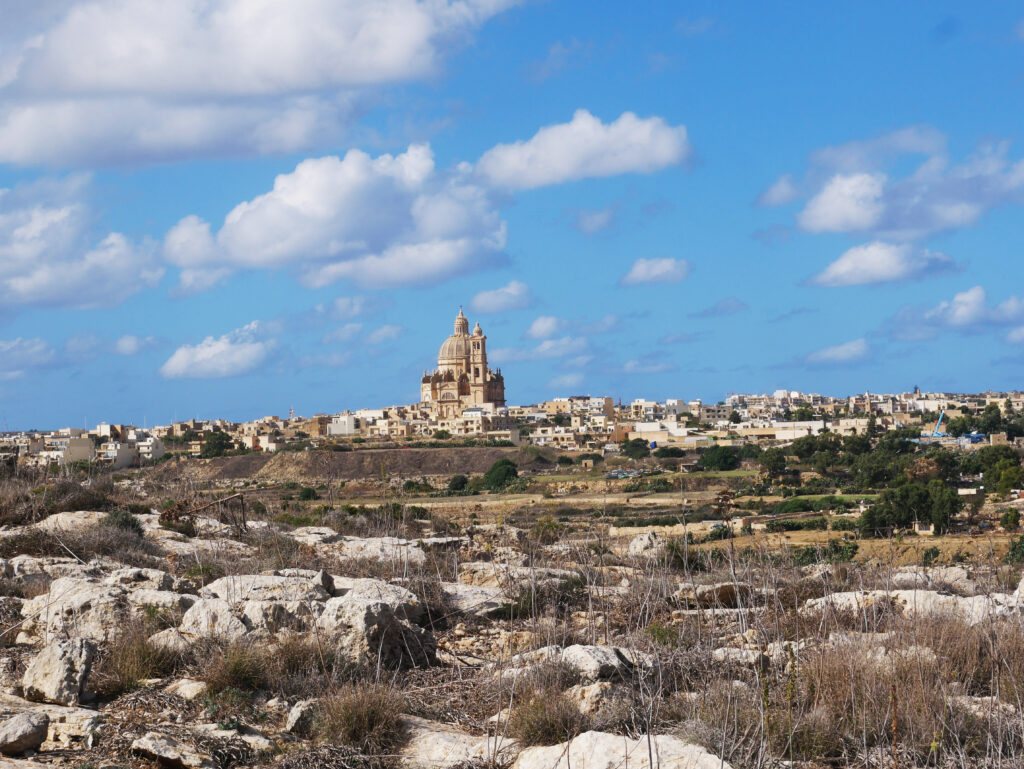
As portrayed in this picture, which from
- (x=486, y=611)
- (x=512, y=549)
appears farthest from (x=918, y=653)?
(x=512, y=549)

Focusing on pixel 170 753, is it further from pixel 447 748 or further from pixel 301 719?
pixel 447 748

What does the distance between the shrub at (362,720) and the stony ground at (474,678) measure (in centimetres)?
1

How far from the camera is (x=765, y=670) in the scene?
748cm

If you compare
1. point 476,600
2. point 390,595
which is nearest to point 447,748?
point 390,595

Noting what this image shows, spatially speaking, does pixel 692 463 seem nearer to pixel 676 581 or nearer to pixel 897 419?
pixel 897 419

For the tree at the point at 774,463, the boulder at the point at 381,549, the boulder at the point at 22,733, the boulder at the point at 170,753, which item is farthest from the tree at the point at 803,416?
the boulder at the point at 22,733

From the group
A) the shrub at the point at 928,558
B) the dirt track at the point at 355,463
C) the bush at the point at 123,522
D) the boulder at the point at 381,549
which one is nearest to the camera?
the boulder at the point at 381,549

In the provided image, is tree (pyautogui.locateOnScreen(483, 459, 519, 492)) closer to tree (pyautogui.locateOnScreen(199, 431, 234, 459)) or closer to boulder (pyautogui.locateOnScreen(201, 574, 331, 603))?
tree (pyautogui.locateOnScreen(199, 431, 234, 459))

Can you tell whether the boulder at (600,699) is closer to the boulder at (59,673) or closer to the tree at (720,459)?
the boulder at (59,673)

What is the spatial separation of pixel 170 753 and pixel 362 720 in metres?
1.10

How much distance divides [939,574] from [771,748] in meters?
7.51

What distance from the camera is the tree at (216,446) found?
90.8 m

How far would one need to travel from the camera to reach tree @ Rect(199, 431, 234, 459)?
298ft

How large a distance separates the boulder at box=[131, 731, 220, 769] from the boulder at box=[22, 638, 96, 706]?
0.99m
